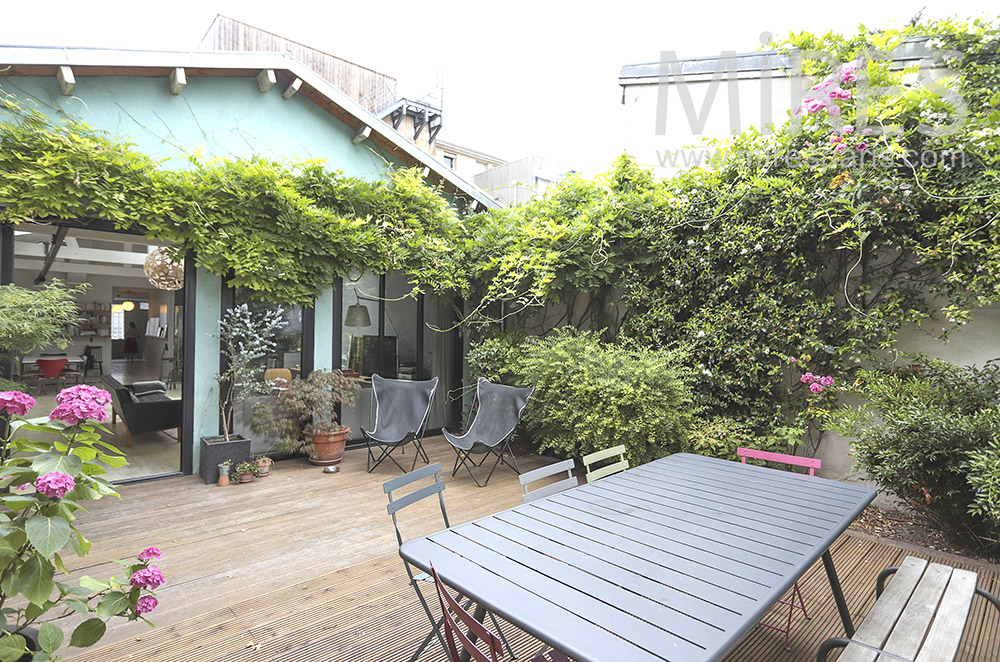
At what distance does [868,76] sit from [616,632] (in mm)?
4980

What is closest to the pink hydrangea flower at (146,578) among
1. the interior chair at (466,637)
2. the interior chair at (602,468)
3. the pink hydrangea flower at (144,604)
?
the pink hydrangea flower at (144,604)

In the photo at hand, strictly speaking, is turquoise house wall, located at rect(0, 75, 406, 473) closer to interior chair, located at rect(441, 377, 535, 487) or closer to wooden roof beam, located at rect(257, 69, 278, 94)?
wooden roof beam, located at rect(257, 69, 278, 94)

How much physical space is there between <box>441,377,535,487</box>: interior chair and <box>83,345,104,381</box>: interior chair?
10739 mm

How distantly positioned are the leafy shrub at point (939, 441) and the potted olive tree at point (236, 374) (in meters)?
5.31

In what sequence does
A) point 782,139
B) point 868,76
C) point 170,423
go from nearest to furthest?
point 868,76, point 782,139, point 170,423

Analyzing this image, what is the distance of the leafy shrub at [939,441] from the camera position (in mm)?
3125

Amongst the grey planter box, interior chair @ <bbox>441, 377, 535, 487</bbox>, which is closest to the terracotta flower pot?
the grey planter box

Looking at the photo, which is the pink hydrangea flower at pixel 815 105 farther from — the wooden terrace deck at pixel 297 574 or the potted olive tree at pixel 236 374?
the potted olive tree at pixel 236 374

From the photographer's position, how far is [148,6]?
7.06m

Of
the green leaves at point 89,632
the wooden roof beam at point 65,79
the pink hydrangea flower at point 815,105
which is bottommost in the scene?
the green leaves at point 89,632

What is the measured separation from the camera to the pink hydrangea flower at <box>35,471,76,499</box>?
4.46 feet

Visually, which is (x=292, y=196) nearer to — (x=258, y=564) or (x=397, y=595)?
(x=258, y=564)

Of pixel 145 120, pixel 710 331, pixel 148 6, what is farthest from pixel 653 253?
pixel 148 6

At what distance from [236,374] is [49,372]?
7656 millimetres
